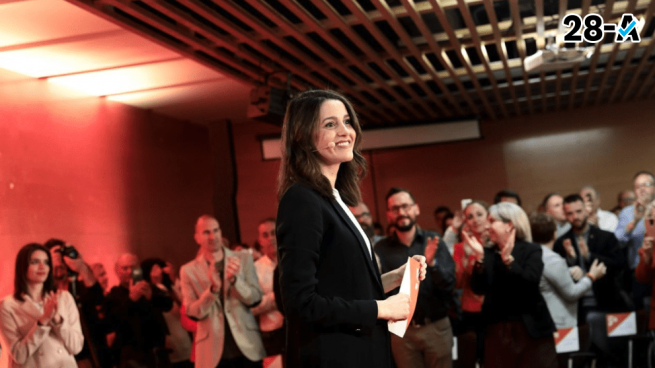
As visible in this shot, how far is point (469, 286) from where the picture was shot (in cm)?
504

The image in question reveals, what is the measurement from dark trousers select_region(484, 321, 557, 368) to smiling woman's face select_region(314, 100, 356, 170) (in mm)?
2694

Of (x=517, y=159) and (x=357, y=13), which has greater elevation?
(x=357, y=13)

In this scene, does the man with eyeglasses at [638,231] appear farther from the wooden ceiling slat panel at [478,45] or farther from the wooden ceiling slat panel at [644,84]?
the wooden ceiling slat panel at [644,84]

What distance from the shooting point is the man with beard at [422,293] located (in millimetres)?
4578

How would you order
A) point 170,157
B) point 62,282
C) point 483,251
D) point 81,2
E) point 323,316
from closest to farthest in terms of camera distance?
point 323,316
point 483,251
point 81,2
point 62,282
point 170,157

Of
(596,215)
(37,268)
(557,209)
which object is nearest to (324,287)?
(37,268)

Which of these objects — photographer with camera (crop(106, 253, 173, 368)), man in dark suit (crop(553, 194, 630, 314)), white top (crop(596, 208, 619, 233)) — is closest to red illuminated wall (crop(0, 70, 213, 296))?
photographer with camera (crop(106, 253, 173, 368))

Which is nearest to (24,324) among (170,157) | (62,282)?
(62,282)

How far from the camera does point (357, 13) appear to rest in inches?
237

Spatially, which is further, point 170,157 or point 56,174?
point 170,157

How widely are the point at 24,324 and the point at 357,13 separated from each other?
333 cm

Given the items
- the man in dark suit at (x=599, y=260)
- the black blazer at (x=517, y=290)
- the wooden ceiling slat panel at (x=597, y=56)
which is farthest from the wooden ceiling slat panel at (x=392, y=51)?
the black blazer at (x=517, y=290)

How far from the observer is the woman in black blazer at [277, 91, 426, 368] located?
174cm

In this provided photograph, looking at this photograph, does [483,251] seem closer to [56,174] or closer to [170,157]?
[56,174]
